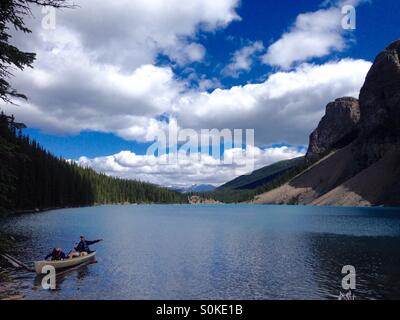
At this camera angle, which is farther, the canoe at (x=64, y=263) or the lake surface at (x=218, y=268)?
the canoe at (x=64, y=263)

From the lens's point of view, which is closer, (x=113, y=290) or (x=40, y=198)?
(x=113, y=290)

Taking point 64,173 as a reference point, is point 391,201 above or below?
below

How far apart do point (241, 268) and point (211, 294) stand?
10839mm

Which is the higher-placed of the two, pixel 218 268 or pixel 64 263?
pixel 64 263

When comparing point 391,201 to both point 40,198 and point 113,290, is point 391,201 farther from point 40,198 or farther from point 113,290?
point 113,290

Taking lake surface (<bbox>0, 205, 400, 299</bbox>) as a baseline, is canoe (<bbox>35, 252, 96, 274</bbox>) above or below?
above

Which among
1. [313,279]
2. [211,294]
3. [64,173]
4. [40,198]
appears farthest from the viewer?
[64,173]

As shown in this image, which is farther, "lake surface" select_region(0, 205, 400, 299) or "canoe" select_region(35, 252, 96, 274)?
"canoe" select_region(35, 252, 96, 274)

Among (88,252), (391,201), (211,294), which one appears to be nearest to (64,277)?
(88,252)

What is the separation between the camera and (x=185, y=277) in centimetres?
3700

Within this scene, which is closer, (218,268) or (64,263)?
(64,263)

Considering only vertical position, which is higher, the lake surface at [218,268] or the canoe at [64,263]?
the canoe at [64,263]

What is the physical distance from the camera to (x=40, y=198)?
154125 millimetres

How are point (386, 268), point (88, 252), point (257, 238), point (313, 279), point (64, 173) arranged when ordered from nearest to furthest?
point (313, 279)
point (386, 268)
point (88, 252)
point (257, 238)
point (64, 173)
